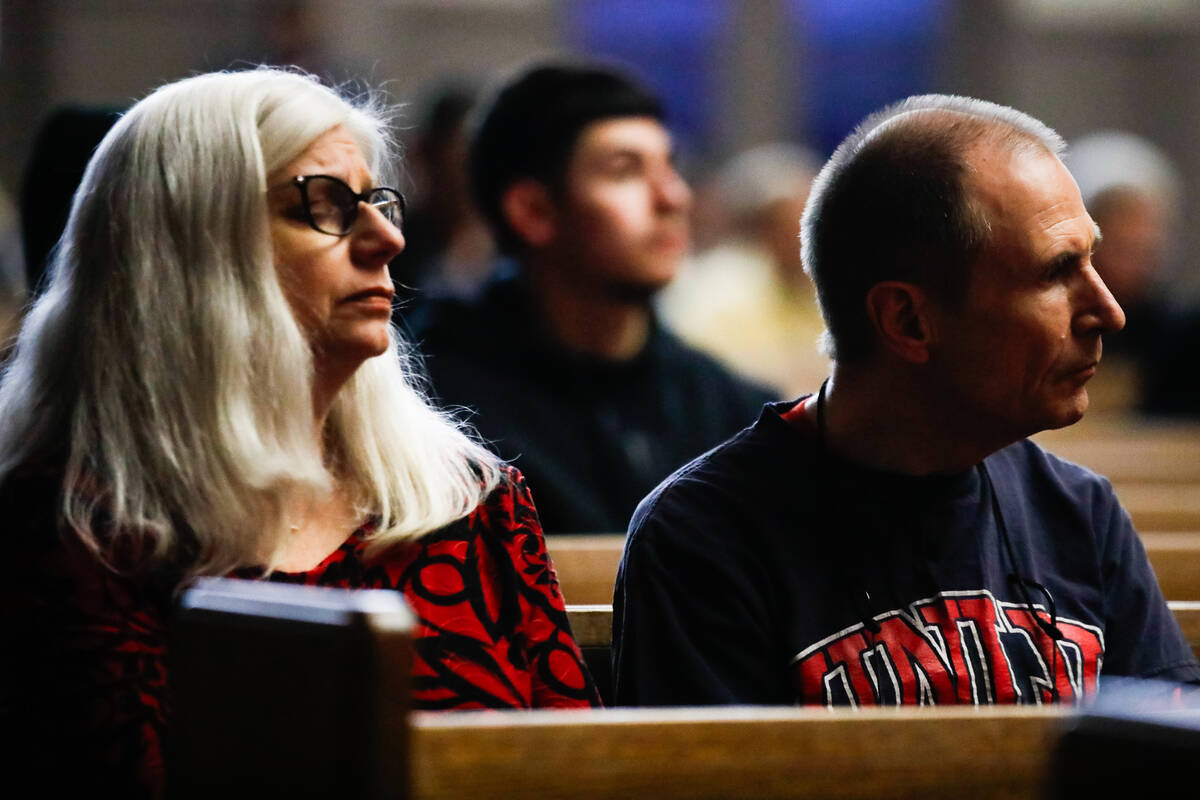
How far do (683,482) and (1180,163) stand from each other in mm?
8904

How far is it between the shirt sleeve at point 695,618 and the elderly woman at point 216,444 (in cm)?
10

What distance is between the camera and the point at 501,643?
1.85m

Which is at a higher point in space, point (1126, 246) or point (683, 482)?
point (683, 482)

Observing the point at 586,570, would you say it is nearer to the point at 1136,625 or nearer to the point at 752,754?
the point at 1136,625

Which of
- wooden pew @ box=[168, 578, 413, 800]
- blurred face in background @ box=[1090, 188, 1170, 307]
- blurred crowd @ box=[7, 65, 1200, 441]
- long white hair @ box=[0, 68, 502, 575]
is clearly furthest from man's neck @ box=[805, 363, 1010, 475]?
blurred face in background @ box=[1090, 188, 1170, 307]

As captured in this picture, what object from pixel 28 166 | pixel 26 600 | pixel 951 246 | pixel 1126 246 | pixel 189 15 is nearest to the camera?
pixel 26 600

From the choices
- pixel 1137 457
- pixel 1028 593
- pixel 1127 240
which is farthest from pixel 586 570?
pixel 1127 240

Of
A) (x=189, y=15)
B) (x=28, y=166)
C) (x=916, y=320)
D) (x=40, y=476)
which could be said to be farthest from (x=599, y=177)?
(x=189, y=15)

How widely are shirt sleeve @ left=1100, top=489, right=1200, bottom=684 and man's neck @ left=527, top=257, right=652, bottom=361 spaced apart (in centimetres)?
159

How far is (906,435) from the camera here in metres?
1.92

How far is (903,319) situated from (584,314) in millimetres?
1576

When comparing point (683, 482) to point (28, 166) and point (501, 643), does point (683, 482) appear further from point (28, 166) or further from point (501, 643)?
point (28, 166)

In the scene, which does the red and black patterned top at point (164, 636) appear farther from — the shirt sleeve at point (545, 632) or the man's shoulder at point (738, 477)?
the man's shoulder at point (738, 477)

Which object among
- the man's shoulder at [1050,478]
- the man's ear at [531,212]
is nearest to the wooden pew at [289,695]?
the man's shoulder at [1050,478]
